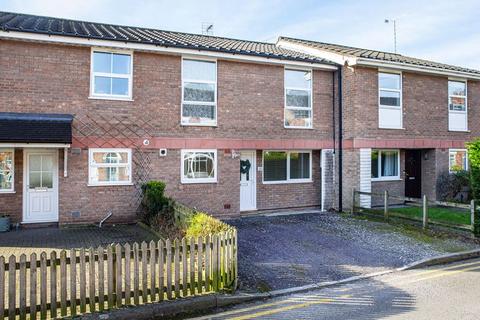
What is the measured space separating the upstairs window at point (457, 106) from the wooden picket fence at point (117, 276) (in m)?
14.5

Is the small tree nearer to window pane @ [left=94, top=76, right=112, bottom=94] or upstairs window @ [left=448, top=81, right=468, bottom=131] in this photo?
upstairs window @ [left=448, top=81, right=468, bottom=131]

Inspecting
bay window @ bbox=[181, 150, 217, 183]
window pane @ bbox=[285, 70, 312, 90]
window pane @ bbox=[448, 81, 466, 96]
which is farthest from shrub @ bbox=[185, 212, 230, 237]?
window pane @ bbox=[448, 81, 466, 96]

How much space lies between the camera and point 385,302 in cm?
605

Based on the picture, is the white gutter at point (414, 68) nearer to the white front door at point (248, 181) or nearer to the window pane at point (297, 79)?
the window pane at point (297, 79)

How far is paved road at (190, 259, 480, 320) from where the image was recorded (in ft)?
18.1

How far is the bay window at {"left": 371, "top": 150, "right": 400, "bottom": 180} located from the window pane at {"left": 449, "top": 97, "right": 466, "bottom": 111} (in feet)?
11.2

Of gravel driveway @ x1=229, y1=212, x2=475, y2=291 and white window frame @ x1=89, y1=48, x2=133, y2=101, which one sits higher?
white window frame @ x1=89, y1=48, x2=133, y2=101

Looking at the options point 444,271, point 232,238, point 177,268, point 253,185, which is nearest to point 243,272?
point 232,238

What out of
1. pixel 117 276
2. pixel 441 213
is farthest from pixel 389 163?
pixel 117 276

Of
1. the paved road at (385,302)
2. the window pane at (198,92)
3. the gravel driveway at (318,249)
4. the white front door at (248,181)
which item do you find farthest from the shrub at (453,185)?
the window pane at (198,92)

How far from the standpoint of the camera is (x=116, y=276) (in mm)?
5707

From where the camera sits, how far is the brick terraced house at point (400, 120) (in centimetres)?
1462

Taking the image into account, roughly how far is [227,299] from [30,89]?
29.1ft

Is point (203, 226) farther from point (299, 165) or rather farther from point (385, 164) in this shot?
point (385, 164)
